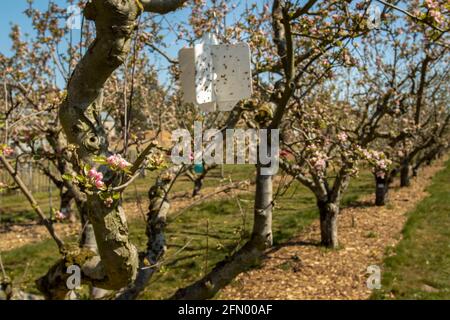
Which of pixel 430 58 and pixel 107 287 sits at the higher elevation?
pixel 430 58

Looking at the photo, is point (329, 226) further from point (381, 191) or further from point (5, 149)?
point (5, 149)

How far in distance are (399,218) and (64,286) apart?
27.3 feet

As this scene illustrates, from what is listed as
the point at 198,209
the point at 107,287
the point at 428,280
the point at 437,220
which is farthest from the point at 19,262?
the point at 437,220

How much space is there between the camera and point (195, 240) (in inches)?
336

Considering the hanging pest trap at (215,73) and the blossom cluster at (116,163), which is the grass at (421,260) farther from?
the blossom cluster at (116,163)

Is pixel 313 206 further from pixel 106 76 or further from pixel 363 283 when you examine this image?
pixel 106 76

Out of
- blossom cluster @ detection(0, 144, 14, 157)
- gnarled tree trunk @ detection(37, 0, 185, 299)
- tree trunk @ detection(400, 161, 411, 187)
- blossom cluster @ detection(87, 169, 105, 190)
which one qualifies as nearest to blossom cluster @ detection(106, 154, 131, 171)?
blossom cluster @ detection(87, 169, 105, 190)

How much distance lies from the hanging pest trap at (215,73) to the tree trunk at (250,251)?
6.39 ft

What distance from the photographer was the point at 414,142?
12.3 m

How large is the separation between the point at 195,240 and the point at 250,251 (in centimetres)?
486

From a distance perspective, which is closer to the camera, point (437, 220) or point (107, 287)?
point (107, 287)

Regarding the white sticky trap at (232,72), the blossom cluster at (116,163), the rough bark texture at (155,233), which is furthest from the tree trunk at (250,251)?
the blossom cluster at (116,163)

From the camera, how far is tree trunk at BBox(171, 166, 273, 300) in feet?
12.2

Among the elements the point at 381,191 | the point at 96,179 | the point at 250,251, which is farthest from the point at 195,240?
the point at 96,179
